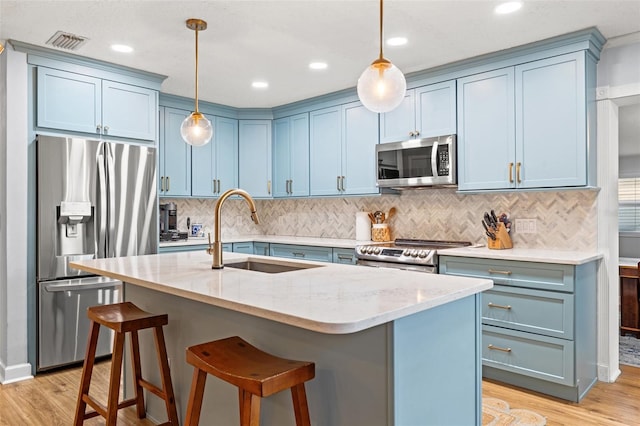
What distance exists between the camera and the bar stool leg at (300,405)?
155cm

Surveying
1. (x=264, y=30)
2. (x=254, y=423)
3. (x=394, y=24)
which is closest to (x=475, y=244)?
(x=394, y=24)

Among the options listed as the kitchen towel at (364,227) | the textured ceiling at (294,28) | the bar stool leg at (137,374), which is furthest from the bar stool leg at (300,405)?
the kitchen towel at (364,227)

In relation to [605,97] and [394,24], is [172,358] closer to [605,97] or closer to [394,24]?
[394,24]

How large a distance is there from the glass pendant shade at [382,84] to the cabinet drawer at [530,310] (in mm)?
1743

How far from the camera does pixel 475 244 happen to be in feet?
12.7

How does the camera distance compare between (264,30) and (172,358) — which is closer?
(172,358)

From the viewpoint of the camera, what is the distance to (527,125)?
3.30 m

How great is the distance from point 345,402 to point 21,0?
282 cm

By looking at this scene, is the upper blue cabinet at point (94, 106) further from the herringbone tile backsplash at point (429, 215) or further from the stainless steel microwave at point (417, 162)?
the stainless steel microwave at point (417, 162)

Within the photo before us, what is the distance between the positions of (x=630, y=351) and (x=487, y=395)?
5.82 feet

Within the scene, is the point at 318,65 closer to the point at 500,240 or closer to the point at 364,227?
the point at 364,227

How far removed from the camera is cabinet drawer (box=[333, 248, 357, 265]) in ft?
13.6

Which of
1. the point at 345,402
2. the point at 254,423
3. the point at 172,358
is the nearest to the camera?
→ the point at 254,423

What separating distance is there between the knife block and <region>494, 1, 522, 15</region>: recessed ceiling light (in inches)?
59.7
